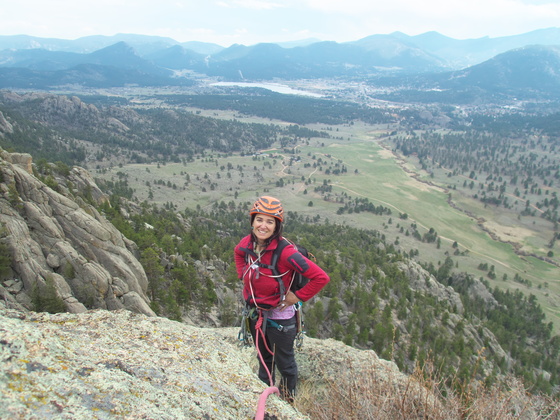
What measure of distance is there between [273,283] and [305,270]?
0.68m

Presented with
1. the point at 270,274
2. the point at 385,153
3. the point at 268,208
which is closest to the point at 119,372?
the point at 270,274

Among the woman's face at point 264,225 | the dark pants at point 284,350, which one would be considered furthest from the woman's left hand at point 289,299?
the woman's face at point 264,225

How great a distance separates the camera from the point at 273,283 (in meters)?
5.82

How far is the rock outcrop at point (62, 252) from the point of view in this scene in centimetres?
1264

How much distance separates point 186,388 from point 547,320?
61.1m

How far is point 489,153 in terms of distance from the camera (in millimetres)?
152125

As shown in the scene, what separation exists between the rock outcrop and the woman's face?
10.5 metres

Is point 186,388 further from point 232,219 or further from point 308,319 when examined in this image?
point 232,219

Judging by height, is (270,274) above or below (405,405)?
above

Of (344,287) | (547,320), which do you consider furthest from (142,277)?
(547,320)

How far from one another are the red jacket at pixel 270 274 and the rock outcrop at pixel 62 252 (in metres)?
9.85

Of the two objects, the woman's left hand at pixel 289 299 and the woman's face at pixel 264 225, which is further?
the woman's left hand at pixel 289 299

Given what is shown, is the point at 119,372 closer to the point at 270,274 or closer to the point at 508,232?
the point at 270,274

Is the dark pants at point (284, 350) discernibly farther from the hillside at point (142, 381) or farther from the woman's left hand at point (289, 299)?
the woman's left hand at point (289, 299)
